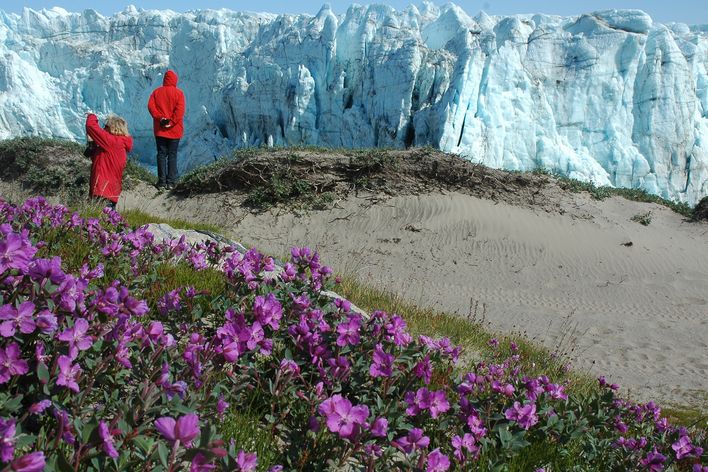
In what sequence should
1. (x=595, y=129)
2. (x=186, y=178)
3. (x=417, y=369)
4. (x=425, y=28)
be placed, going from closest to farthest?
(x=417, y=369) → (x=186, y=178) → (x=595, y=129) → (x=425, y=28)

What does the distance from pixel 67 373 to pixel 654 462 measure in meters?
2.15

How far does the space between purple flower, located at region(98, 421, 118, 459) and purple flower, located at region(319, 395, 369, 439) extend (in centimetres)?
55

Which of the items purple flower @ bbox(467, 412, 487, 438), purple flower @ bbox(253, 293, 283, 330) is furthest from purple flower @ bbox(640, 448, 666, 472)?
purple flower @ bbox(253, 293, 283, 330)

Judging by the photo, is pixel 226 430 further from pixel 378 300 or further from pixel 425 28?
pixel 425 28

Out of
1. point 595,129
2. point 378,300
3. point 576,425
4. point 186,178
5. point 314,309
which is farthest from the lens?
point 595,129

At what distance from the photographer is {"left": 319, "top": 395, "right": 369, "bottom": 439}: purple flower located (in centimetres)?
146

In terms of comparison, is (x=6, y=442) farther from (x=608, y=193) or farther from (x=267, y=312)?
(x=608, y=193)

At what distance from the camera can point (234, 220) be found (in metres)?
11.5

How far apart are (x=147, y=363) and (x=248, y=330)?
358 millimetres

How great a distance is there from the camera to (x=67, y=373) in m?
1.39

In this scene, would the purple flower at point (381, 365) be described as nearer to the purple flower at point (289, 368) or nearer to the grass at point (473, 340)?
the purple flower at point (289, 368)

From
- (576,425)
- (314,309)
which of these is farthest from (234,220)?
(576,425)

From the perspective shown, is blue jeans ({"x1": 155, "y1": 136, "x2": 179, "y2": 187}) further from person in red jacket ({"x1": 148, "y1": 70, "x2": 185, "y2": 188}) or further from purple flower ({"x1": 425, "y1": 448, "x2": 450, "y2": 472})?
purple flower ({"x1": 425, "y1": 448, "x2": 450, "y2": 472})

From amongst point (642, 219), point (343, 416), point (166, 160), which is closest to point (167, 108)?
point (166, 160)
